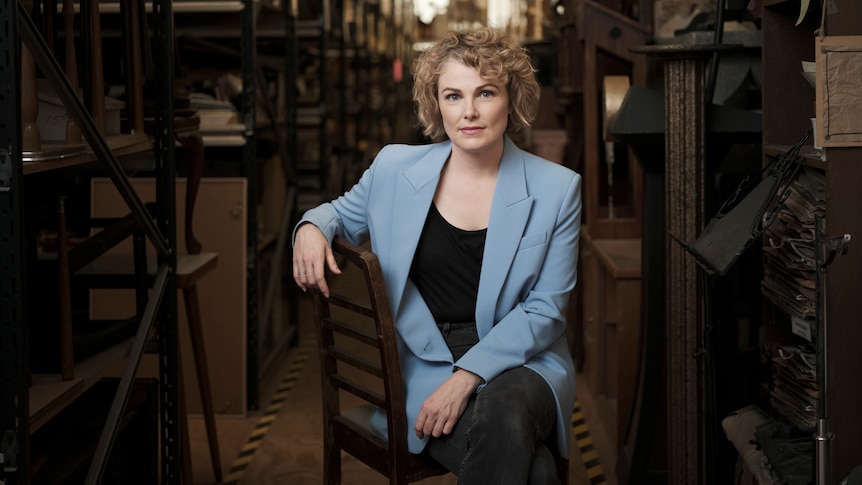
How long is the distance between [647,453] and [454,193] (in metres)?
1.33

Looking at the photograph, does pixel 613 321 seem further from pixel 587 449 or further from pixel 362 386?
pixel 362 386

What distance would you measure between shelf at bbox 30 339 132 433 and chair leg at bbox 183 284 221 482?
0.88 m

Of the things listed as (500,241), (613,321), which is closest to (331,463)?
(500,241)

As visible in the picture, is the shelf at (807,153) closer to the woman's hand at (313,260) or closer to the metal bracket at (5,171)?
the woman's hand at (313,260)

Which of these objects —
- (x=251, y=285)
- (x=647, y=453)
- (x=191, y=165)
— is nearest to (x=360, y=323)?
(x=251, y=285)

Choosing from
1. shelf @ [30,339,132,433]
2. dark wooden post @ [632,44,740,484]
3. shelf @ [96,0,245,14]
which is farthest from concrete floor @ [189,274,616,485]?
shelf @ [96,0,245,14]

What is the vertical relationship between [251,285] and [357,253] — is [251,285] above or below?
below

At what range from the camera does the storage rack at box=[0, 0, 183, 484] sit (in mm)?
1993

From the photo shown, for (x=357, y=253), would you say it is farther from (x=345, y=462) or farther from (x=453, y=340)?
(x=345, y=462)

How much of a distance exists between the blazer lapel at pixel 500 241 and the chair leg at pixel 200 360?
1.43m

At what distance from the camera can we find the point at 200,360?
148 inches

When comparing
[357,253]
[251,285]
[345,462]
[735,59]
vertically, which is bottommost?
[345,462]

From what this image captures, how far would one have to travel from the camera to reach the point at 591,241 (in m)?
4.70

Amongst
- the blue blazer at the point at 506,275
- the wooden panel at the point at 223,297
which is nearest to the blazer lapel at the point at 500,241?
the blue blazer at the point at 506,275
